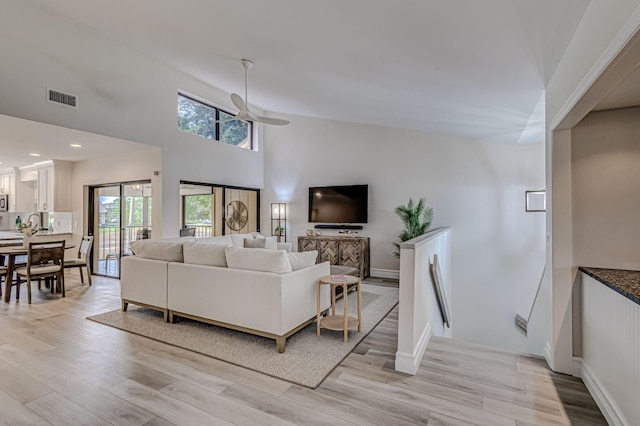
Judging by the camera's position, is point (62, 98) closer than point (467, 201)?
Yes

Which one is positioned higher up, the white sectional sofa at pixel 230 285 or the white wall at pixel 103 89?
the white wall at pixel 103 89

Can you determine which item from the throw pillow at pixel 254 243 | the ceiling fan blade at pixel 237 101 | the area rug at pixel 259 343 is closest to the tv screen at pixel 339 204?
the throw pillow at pixel 254 243

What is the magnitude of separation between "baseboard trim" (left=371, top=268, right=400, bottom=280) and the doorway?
182 inches

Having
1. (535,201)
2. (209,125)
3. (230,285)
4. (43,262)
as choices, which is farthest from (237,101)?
(535,201)

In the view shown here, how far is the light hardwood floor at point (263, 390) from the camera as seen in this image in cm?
205

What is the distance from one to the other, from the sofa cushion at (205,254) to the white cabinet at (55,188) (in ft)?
16.4

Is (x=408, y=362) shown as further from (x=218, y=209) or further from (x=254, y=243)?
Answer: (x=218, y=209)

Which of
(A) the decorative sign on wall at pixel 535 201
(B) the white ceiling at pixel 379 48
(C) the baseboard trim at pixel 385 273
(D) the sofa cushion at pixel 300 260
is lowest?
(C) the baseboard trim at pixel 385 273

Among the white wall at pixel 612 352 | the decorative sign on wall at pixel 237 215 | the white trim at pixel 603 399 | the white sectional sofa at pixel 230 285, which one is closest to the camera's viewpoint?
the white wall at pixel 612 352

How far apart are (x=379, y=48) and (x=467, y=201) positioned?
13.7ft

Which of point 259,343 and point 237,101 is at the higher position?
point 237,101

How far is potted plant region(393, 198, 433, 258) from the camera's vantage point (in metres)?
5.77

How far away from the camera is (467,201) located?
5.96 meters

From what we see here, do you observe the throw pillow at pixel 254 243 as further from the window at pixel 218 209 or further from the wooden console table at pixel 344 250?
the window at pixel 218 209
